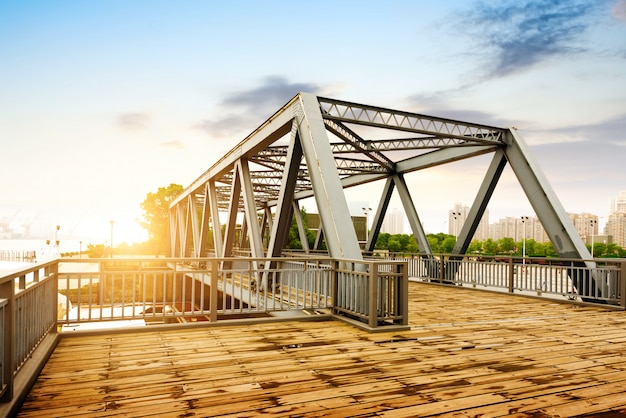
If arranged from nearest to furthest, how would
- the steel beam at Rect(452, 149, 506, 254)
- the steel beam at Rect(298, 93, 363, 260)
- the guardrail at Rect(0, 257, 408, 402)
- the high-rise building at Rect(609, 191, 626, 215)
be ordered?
the guardrail at Rect(0, 257, 408, 402)
the steel beam at Rect(298, 93, 363, 260)
the steel beam at Rect(452, 149, 506, 254)
the high-rise building at Rect(609, 191, 626, 215)

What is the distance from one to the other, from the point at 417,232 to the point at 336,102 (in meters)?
8.84

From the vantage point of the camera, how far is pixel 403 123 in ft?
40.1

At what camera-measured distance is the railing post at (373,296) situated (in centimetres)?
731

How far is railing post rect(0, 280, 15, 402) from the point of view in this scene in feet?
11.4

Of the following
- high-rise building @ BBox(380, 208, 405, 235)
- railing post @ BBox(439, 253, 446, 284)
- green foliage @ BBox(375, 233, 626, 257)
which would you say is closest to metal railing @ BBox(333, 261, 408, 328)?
railing post @ BBox(439, 253, 446, 284)

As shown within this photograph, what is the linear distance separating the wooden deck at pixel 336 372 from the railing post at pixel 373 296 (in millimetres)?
332

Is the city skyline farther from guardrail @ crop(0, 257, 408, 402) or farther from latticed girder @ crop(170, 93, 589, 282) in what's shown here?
guardrail @ crop(0, 257, 408, 402)

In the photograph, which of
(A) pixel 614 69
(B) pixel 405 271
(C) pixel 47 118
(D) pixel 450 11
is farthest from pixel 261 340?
(C) pixel 47 118

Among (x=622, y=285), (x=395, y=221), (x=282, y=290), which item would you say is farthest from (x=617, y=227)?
(x=282, y=290)

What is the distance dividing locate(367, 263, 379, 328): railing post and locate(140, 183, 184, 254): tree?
6342 centimetres

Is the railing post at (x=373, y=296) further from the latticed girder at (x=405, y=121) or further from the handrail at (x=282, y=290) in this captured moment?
the latticed girder at (x=405, y=121)

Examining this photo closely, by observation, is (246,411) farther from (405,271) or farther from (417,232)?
(417,232)

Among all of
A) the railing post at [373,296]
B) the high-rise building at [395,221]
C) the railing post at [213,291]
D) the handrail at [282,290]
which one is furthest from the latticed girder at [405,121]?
the high-rise building at [395,221]

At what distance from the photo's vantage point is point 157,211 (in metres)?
67.5
